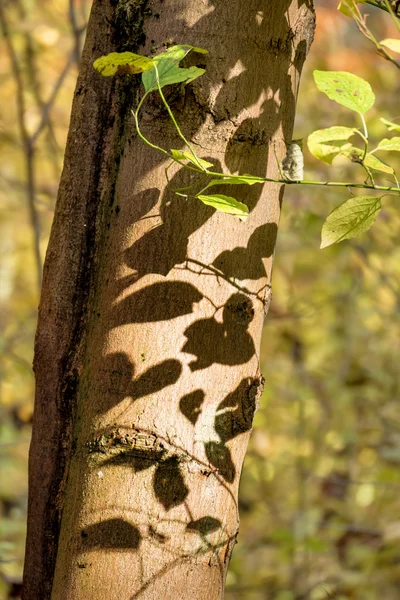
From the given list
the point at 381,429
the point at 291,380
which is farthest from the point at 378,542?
the point at 291,380

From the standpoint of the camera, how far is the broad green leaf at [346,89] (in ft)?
2.04

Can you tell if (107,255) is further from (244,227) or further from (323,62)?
(323,62)

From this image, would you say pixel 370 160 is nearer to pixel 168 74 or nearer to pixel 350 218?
pixel 350 218

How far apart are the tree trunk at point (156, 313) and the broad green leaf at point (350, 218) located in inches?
3.2

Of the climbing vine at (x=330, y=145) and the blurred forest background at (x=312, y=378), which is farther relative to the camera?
Answer: the blurred forest background at (x=312, y=378)

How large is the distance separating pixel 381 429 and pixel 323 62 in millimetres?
1820

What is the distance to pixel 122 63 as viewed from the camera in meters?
0.59

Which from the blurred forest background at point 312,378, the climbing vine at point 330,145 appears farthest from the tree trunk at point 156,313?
the blurred forest background at point 312,378

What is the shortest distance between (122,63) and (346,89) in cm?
23

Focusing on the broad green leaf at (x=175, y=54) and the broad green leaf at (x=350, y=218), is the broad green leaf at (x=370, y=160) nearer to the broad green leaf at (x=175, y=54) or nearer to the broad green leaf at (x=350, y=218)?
the broad green leaf at (x=350, y=218)

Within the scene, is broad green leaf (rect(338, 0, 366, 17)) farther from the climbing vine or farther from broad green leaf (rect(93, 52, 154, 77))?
broad green leaf (rect(93, 52, 154, 77))

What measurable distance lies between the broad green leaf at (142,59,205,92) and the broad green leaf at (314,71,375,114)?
13 cm

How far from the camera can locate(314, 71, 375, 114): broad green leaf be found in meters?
0.62

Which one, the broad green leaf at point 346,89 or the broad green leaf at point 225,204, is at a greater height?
the broad green leaf at point 346,89
